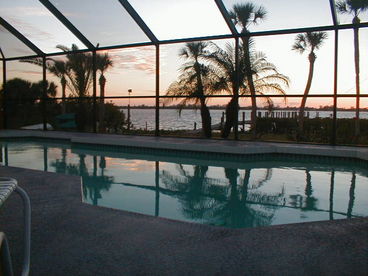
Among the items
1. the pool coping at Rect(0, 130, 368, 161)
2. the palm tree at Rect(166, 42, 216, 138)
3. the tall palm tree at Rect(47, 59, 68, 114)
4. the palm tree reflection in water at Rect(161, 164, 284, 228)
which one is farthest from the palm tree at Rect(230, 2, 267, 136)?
the tall palm tree at Rect(47, 59, 68, 114)

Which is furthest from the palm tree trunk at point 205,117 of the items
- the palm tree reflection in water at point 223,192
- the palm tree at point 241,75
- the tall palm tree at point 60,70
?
the tall palm tree at point 60,70

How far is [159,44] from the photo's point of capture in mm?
10523

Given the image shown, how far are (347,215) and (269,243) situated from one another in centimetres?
211

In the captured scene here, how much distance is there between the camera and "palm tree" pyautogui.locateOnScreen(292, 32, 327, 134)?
1225cm

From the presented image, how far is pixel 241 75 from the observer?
1084 cm

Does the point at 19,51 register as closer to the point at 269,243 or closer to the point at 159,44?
the point at 159,44

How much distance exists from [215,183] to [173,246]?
3.50m

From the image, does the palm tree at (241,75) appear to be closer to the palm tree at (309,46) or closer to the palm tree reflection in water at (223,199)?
the palm tree at (309,46)

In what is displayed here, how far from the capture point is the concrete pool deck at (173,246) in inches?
88.1

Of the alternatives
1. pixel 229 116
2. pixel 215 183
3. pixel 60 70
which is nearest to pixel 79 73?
pixel 60 70

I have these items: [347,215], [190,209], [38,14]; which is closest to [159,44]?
[38,14]

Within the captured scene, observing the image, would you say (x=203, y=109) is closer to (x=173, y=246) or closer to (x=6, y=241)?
(x=173, y=246)

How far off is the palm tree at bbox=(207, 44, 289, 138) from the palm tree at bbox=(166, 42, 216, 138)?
370 mm

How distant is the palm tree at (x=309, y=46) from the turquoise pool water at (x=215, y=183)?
15.2 ft
